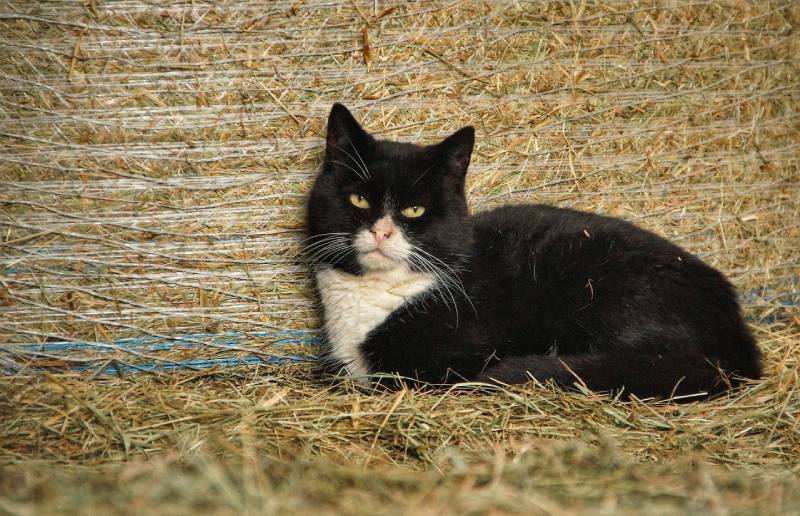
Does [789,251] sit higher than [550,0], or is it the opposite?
[550,0]

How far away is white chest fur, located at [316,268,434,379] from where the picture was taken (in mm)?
2367

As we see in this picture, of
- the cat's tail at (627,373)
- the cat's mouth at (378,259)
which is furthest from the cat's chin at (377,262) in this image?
the cat's tail at (627,373)

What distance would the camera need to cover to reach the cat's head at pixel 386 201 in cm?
227

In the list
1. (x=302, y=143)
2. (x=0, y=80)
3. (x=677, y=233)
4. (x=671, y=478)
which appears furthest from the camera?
(x=677, y=233)

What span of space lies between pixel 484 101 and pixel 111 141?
1380 mm

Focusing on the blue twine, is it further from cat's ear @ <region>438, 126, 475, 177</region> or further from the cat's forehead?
cat's ear @ <region>438, 126, 475, 177</region>

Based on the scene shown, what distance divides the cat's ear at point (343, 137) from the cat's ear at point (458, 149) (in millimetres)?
272

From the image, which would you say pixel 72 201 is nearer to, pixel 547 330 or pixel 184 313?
pixel 184 313

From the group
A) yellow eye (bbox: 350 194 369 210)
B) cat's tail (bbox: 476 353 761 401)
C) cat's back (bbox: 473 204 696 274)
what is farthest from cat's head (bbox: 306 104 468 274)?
cat's tail (bbox: 476 353 761 401)

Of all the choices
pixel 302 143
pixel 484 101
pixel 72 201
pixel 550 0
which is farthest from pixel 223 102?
pixel 550 0

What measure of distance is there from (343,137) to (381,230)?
0.36 meters

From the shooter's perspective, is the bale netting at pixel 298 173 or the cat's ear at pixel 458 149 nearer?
the bale netting at pixel 298 173

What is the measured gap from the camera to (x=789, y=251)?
296cm

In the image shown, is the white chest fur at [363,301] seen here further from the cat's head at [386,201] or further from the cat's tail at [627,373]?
the cat's tail at [627,373]
